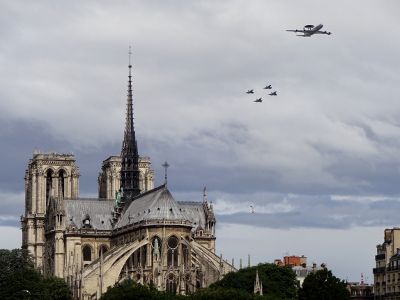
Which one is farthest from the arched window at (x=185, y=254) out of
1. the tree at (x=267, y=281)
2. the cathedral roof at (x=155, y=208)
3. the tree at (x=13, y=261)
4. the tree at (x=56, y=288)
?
the tree at (x=13, y=261)

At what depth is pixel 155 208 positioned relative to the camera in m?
184

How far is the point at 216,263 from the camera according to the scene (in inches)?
7082

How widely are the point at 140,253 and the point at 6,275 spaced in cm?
2105

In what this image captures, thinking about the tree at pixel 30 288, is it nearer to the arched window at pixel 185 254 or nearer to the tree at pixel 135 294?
the tree at pixel 135 294

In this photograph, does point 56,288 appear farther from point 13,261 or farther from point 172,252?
point 172,252

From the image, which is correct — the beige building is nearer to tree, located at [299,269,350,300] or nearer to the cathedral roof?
tree, located at [299,269,350,300]

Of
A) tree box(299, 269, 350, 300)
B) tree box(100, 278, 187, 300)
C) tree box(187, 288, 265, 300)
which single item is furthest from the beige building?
tree box(100, 278, 187, 300)

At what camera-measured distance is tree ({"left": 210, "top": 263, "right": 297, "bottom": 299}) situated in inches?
6476

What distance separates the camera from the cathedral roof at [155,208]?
182500 mm

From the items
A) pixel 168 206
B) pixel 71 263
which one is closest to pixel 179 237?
pixel 168 206

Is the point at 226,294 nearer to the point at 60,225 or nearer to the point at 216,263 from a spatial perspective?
the point at 216,263

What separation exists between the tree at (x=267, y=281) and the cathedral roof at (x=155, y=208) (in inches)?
651

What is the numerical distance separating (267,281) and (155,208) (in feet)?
79.0

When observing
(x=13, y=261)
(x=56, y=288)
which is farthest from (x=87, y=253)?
(x=56, y=288)
